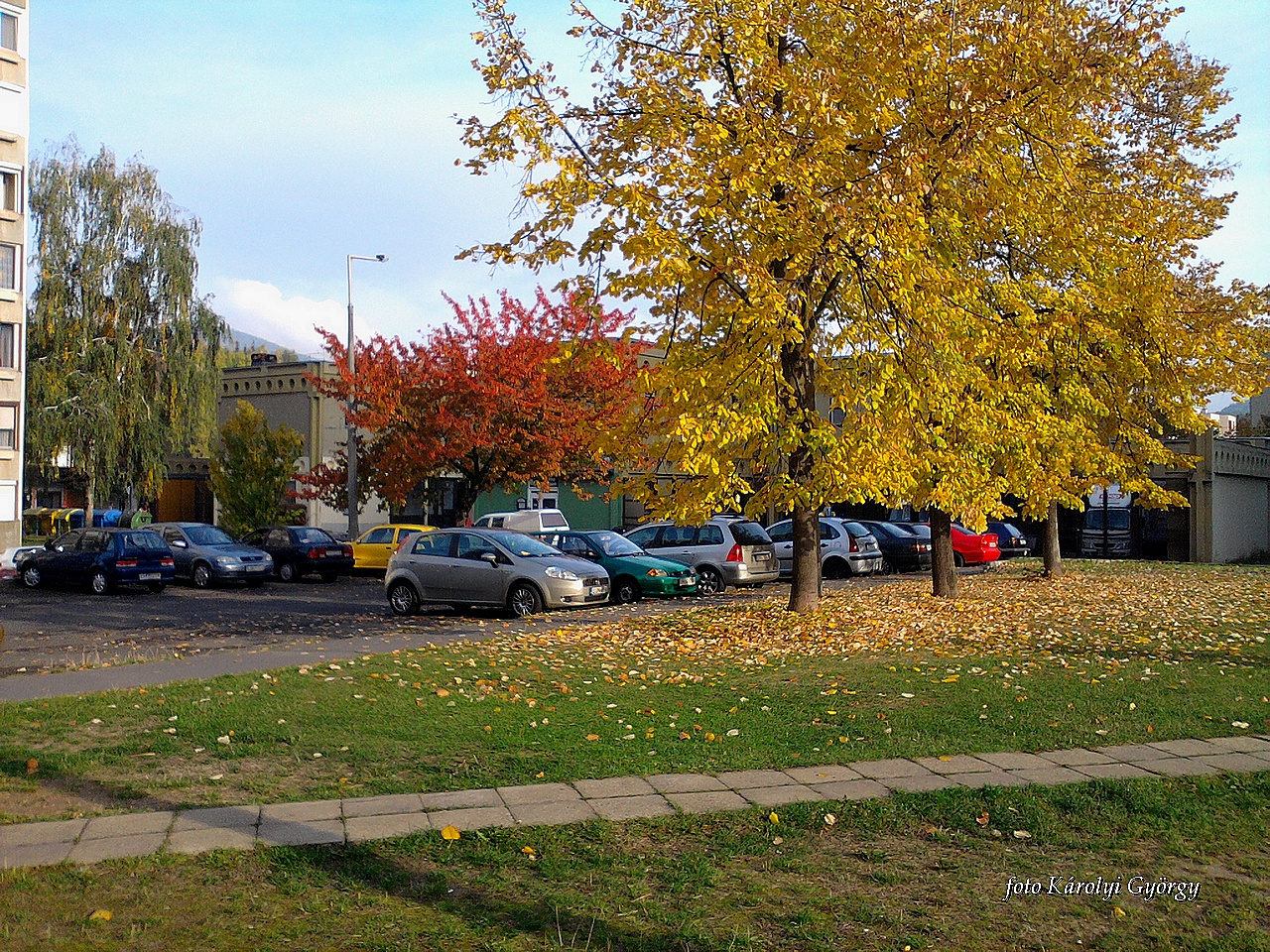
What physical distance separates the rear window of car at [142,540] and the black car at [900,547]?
1706 centimetres

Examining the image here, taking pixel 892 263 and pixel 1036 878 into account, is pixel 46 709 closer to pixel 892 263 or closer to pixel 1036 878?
pixel 1036 878

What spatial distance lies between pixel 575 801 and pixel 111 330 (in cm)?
3892

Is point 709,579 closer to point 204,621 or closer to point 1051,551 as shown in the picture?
point 1051,551

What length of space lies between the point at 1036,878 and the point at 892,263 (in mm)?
8579

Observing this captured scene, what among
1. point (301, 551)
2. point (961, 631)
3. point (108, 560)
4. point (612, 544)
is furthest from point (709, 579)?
point (108, 560)

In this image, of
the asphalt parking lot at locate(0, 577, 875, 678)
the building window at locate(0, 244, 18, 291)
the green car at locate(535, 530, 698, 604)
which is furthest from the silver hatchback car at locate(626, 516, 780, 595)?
the building window at locate(0, 244, 18, 291)

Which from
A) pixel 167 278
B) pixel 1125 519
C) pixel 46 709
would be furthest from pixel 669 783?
pixel 167 278

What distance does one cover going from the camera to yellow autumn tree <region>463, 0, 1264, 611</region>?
1280cm

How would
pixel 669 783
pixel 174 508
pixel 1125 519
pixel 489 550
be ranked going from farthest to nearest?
1. pixel 174 508
2. pixel 1125 519
3. pixel 489 550
4. pixel 669 783

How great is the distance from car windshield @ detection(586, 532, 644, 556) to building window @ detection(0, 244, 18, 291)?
2312 cm

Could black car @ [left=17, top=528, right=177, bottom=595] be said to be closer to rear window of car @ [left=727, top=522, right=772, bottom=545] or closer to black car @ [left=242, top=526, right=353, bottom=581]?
black car @ [left=242, top=526, right=353, bottom=581]

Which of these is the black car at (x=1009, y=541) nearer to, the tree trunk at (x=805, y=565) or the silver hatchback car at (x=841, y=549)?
the silver hatchback car at (x=841, y=549)

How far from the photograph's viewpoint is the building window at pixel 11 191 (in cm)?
3525

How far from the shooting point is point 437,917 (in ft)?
16.0
